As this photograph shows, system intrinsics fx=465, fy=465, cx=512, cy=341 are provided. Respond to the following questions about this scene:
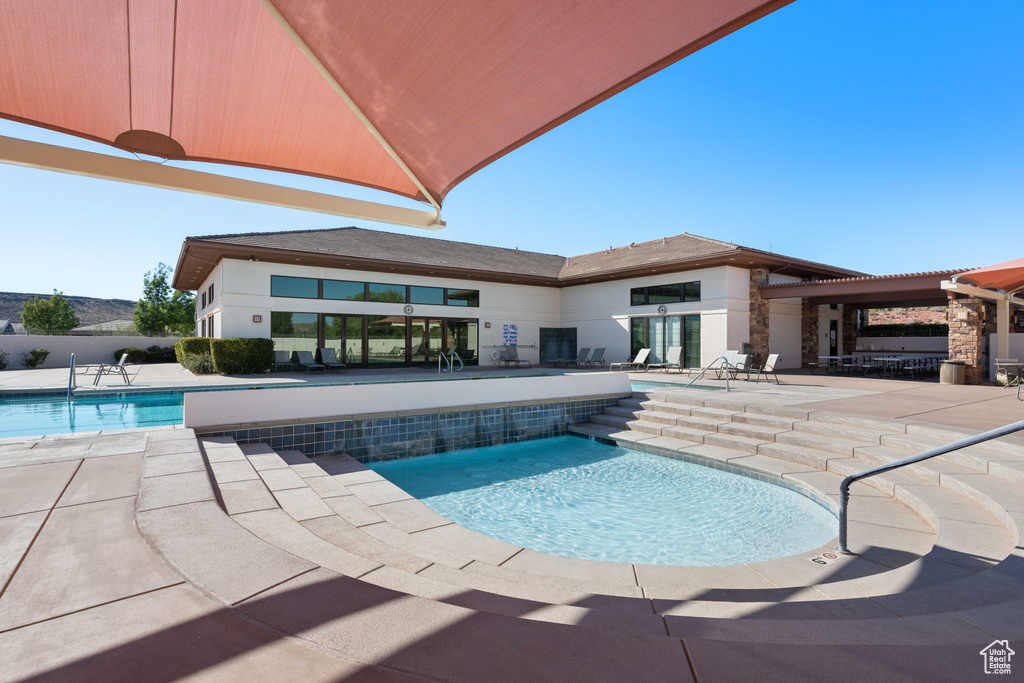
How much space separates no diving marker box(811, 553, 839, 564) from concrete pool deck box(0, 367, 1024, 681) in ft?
0.66

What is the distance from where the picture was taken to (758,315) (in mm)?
15086

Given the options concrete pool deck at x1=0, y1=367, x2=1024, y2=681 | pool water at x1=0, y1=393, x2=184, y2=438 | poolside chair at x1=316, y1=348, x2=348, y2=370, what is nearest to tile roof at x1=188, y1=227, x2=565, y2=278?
poolside chair at x1=316, y1=348, x2=348, y2=370

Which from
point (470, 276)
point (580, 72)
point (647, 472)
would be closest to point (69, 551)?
point (580, 72)

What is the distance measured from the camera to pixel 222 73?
244 centimetres

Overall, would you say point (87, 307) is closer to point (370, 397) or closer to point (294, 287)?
point (294, 287)

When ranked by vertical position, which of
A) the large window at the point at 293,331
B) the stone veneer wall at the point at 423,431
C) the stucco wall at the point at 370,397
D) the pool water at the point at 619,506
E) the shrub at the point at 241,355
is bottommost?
the pool water at the point at 619,506

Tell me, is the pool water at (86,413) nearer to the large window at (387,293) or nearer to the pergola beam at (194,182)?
the pergola beam at (194,182)

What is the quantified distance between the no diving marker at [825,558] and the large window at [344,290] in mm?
14797

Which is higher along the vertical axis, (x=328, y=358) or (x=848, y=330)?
(x=848, y=330)

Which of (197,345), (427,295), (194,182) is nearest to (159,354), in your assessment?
(197,345)

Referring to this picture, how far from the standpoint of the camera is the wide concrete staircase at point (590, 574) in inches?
59.8

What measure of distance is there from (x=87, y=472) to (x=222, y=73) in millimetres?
3158

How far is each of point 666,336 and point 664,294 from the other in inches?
58.3

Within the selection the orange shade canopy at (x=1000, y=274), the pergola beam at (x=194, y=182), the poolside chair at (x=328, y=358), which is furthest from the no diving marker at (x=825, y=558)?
the poolside chair at (x=328, y=358)
